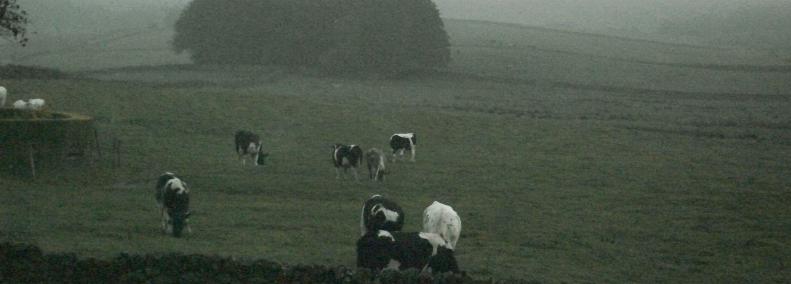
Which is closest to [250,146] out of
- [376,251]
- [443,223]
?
[443,223]

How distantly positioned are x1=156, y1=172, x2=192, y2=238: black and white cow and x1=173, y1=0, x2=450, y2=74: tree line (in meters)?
65.4

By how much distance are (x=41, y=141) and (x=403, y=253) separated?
19.1 meters

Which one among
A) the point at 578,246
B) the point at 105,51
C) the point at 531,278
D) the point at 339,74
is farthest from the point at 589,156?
the point at 105,51

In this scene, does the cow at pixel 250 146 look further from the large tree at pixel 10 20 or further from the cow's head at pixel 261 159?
the large tree at pixel 10 20

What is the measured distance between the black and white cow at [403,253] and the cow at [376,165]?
14717 mm

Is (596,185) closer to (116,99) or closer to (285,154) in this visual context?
(285,154)

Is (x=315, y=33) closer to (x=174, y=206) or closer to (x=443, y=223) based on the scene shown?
(x=174, y=206)

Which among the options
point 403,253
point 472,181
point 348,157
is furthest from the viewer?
point 472,181

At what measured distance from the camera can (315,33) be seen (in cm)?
9400

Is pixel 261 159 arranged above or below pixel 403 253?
above

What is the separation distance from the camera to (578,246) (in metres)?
22.4

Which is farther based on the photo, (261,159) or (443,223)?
(261,159)

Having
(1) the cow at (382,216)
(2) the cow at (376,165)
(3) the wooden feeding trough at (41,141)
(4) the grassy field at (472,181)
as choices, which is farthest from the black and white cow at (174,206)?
(2) the cow at (376,165)

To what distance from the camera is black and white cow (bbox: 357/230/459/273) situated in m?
16.5
